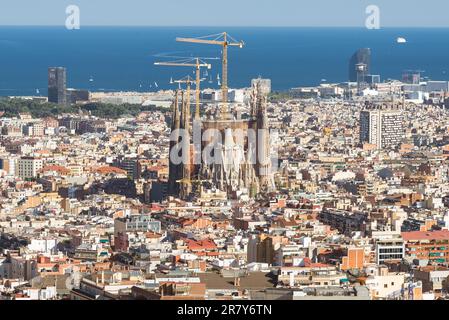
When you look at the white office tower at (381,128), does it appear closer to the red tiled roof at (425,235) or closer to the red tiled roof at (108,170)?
the red tiled roof at (108,170)

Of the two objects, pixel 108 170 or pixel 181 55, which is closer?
pixel 108 170

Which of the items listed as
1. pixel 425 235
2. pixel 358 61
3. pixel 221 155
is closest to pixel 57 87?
pixel 358 61

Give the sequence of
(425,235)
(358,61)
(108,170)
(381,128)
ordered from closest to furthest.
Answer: (425,235) < (108,170) < (381,128) < (358,61)

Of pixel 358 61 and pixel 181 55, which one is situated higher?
pixel 181 55

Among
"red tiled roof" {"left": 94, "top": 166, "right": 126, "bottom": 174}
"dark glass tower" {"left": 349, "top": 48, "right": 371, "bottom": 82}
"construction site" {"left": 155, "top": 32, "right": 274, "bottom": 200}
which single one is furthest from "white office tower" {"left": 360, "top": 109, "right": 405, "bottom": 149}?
"dark glass tower" {"left": 349, "top": 48, "right": 371, "bottom": 82}

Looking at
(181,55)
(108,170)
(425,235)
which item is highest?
(181,55)

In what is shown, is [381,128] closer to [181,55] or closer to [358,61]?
[181,55]

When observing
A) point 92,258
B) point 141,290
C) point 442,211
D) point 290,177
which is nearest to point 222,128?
point 290,177
